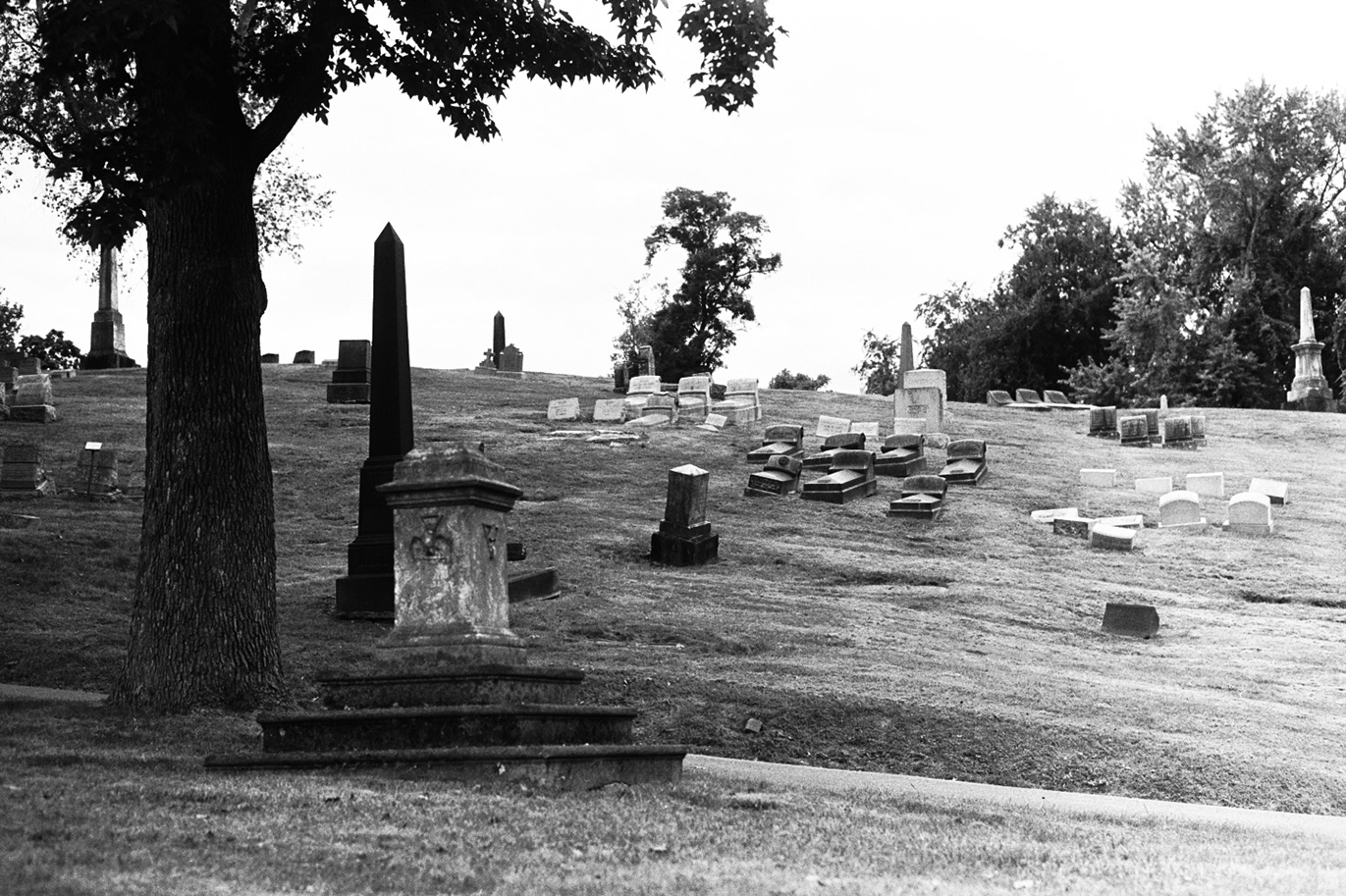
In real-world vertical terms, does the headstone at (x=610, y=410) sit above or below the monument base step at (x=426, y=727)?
above

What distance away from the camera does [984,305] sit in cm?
6506

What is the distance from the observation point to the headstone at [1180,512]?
938 inches

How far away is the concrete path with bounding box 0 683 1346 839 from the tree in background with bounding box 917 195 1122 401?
51637mm

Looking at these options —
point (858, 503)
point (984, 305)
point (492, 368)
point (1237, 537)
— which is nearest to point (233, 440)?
point (858, 503)

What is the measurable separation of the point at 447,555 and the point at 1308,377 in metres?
45.7

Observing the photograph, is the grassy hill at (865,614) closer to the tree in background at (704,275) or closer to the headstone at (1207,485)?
the headstone at (1207,485)

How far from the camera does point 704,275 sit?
188ft

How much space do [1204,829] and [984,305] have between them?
58.1 meters

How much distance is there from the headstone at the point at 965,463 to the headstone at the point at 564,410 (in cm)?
868

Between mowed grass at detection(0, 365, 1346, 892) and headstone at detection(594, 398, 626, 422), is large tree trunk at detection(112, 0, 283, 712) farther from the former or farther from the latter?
headstone at detection(594, 398, 626, 422)

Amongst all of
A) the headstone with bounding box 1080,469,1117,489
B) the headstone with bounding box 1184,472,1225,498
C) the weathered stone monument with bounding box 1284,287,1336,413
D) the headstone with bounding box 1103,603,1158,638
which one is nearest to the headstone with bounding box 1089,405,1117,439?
the headstone with bounding box 1080,469,1117,489

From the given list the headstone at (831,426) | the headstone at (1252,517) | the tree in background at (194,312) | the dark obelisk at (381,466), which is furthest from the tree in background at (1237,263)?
the tree in background at (194,312)

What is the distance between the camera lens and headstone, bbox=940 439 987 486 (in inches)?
1058

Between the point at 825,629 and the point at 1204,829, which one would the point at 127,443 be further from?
the point at 1204,829
